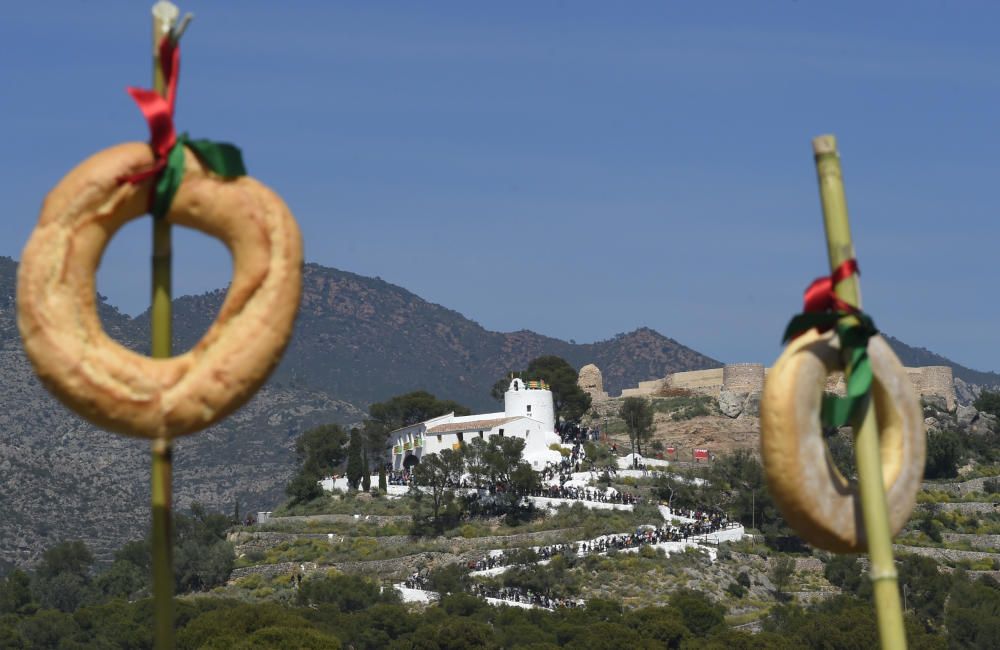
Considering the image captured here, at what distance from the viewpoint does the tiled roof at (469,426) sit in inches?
3295

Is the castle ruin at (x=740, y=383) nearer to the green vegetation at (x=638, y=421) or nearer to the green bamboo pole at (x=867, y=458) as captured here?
the green vegetation at (x=638, y=421)

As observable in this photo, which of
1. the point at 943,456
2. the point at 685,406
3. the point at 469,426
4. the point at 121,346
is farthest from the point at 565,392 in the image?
the point at 121,346

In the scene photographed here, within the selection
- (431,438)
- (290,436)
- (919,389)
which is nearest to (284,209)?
(431,438)

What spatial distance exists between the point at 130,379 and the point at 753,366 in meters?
107

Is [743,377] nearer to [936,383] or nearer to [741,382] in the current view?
[741,382]

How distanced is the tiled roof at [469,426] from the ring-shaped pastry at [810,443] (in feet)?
245

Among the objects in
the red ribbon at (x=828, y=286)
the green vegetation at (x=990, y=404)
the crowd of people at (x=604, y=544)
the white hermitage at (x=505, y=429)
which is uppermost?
the green vegetation at (x=990, y=404)

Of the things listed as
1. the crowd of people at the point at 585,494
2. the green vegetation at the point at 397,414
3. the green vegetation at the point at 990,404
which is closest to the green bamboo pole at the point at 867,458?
the crowd of people at the point at 585,494

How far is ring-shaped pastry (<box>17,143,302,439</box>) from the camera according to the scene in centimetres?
755

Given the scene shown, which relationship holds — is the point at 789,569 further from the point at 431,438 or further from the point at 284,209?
the point at 284,209

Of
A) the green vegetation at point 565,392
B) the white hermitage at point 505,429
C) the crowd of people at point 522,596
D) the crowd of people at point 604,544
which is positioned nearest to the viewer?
the crowd of people at point 522,596

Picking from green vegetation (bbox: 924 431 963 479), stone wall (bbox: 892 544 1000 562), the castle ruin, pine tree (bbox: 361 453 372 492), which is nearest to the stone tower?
the castle ruin

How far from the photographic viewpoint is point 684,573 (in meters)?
68.7

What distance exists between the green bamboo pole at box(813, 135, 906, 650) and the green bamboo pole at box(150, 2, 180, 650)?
3.31 m
